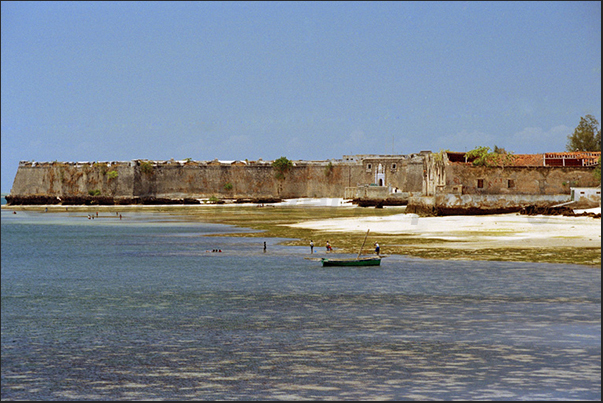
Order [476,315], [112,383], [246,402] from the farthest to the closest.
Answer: [476,315], [112,383], [246,402]

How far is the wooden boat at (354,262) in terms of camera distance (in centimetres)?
2715

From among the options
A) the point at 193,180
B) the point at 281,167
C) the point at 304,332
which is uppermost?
the point at 281,167

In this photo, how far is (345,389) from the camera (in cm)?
1173

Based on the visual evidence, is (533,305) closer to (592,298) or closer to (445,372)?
(592,298)

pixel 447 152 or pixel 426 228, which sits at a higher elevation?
pixel 447 152

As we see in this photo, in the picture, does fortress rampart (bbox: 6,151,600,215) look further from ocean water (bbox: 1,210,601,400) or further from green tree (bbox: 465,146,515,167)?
ocean water (bbox: 1,210,601,400)

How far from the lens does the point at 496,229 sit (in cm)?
4134

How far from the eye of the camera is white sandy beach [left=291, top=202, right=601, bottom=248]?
34.2 m

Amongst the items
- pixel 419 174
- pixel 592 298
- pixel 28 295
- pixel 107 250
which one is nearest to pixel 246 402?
pixel 592 298

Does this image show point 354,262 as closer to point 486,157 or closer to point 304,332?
point 304,332

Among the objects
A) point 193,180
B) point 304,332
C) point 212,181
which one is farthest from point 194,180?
point 304,332

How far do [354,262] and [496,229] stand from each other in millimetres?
16806

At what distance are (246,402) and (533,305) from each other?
10499 mm

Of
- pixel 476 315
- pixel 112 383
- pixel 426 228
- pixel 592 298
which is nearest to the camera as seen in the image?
pixel 112 383
